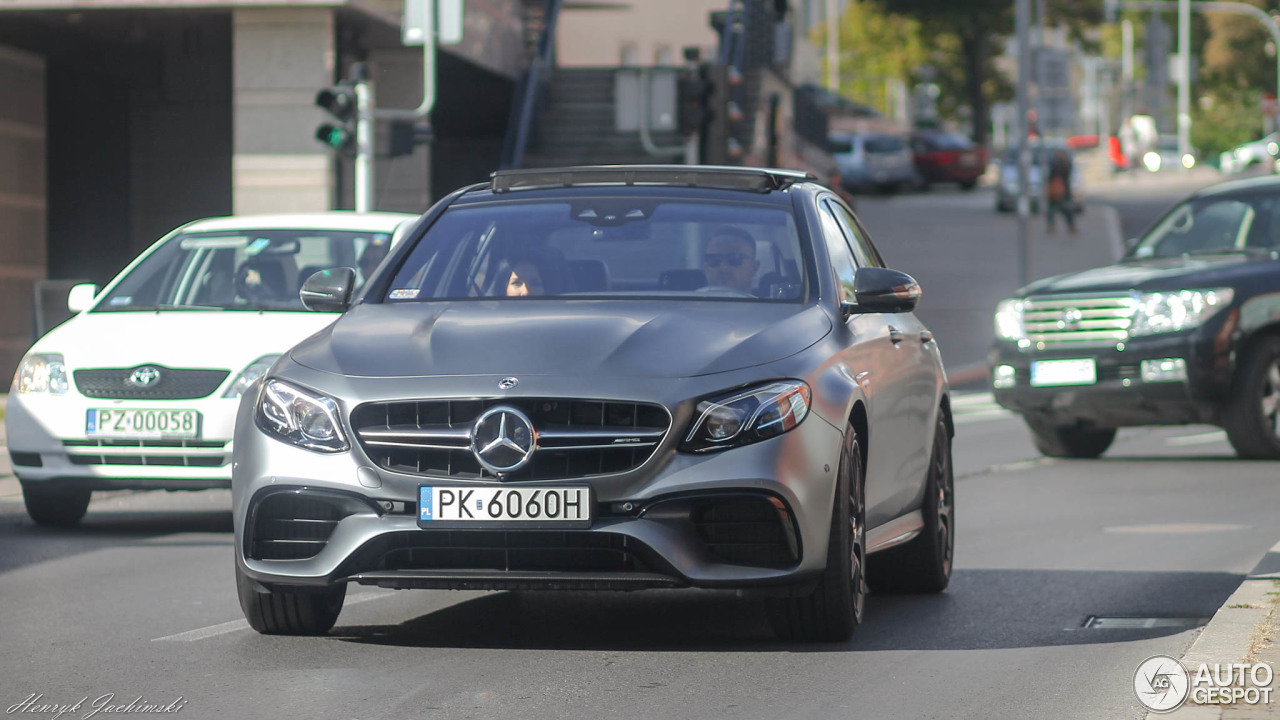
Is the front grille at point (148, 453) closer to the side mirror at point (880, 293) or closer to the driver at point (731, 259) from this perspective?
the driver at point (731, 259)

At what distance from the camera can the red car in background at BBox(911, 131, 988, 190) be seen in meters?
68.5

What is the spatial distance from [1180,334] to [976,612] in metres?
7.09

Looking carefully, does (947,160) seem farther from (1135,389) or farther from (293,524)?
(293,524)

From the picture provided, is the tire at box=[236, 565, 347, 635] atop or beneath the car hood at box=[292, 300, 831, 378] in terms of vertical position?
beneath

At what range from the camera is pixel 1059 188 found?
155ft

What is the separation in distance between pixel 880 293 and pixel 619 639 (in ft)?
4.88

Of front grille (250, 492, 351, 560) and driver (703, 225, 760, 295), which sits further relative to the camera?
driver (703, 225, 760, 295)

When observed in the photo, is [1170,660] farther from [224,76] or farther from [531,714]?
[224,76]

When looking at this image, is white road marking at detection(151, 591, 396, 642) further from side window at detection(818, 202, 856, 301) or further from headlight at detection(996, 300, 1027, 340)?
headlight at detection(996, 300, 1027, 340)

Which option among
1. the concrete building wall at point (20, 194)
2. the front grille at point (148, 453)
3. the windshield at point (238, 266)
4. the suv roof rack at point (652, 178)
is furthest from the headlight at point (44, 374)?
the concrete building wall at point (20, 194)

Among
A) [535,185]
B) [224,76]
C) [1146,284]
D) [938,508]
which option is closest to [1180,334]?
[1146,284]

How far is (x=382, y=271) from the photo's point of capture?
8.06 m

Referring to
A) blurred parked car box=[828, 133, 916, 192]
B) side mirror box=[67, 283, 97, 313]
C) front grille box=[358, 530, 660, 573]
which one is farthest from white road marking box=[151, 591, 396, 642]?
blurred parked car box=[828, 133, 916, 192]

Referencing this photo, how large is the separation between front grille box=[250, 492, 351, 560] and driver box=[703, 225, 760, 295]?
1.62m
